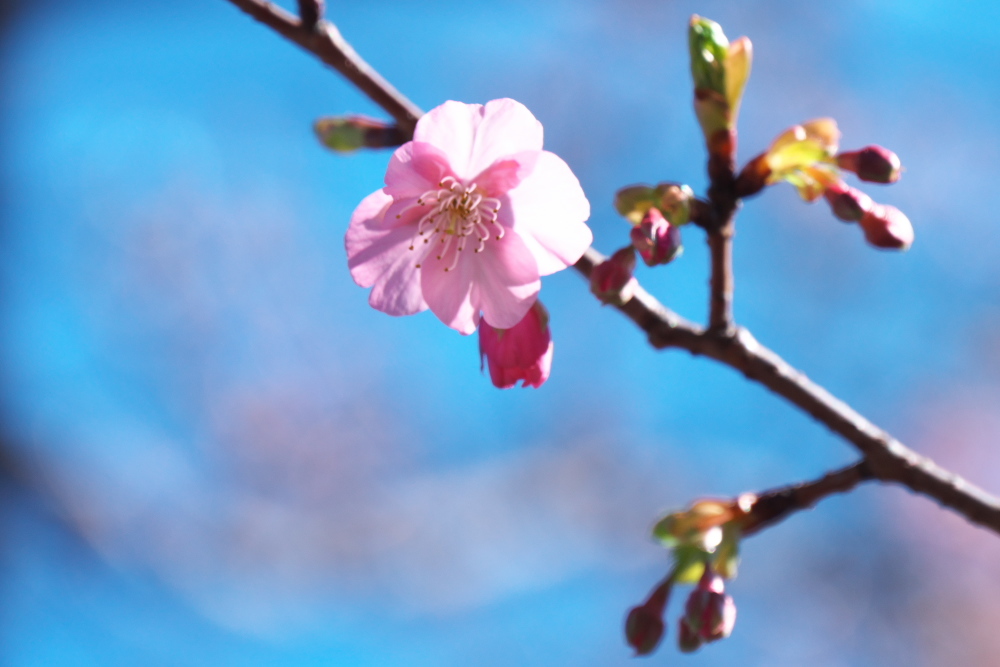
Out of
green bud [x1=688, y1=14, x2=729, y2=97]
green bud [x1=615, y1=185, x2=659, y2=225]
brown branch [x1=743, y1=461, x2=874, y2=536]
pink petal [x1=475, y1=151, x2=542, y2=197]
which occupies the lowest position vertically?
brown branch [x1=743, y1=461, x2=874, y2=536]

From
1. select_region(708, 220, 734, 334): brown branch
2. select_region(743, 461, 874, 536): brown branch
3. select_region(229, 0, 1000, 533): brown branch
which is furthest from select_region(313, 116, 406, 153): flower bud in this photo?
select_region(743, 461, 874, 536): brown branch

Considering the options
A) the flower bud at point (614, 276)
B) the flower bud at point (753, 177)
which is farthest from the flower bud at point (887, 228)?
the flower bud at point (614, 276)

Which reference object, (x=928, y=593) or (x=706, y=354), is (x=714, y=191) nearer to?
(x=706, y=354)

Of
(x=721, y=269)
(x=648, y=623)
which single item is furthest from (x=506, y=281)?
(x=648, y=623)

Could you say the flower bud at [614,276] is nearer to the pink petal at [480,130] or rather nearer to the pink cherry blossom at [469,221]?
the pink cherry blossom at [469,221]

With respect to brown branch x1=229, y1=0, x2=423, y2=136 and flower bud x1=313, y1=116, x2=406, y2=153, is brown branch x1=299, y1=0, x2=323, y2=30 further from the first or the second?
flower bud x1=313, y1=116, x2=406, y2=153

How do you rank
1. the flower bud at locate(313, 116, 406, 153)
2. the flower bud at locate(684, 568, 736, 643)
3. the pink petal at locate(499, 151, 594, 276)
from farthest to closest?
the flower bud at locate(313, 116, 406, 153) → the flower bud at locate(684, 568, 736, 643) → the pink petal at locate(499, 151, 594, 276)

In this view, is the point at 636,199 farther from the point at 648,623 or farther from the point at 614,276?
the point at 648,623

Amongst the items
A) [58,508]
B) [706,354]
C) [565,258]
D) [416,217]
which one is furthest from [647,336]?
[58,508]
